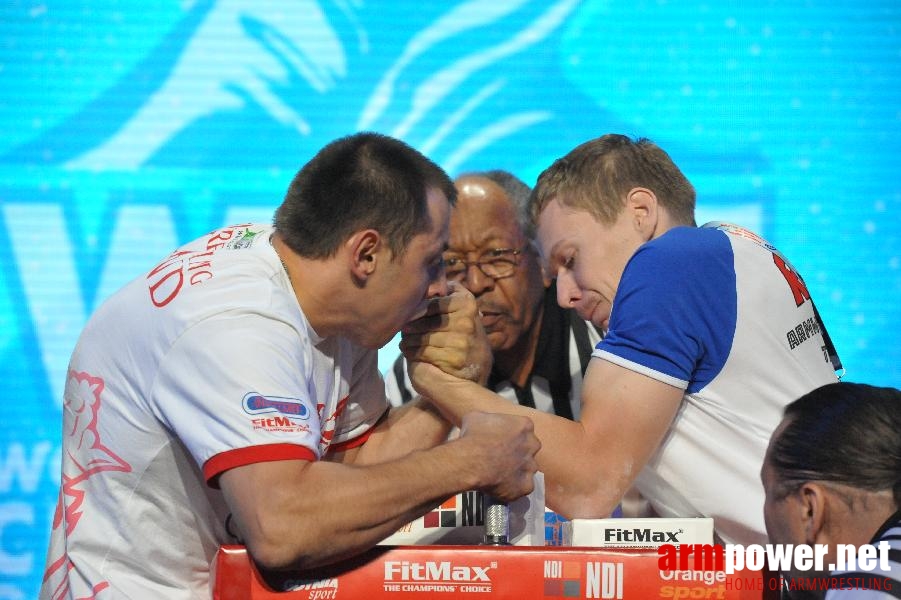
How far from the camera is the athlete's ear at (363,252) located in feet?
5.50

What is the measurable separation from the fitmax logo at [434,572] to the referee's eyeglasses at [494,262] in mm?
1672

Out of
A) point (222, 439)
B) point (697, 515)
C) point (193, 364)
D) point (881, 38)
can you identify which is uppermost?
point (881, 38)

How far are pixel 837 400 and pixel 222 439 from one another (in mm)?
897

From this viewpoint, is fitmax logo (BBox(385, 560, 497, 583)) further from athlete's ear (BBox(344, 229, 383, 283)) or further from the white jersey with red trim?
athlete's ear (BBox(344, 229, 383, 283))

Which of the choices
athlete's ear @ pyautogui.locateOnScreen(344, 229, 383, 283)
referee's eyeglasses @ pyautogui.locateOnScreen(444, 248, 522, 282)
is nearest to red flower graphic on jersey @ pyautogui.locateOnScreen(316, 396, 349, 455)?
athlete's ear @ pyautogui.locateOnScreen(344, 229, 383, 283)

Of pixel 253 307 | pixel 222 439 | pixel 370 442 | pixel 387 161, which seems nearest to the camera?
pixel 222 439

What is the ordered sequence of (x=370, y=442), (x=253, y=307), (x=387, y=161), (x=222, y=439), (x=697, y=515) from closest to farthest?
(x=222, y=439) < (x=253, y=307) < (x=387, y=161) < (x=697, y=515) < (x=370, y=442)

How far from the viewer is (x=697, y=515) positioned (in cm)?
184

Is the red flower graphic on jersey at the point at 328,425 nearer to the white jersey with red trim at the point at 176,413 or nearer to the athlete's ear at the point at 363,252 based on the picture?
the white jersey with red trim at the point at 176,413

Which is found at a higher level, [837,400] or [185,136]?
[185,136]

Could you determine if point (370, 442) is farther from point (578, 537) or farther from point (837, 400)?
point (837, 400)

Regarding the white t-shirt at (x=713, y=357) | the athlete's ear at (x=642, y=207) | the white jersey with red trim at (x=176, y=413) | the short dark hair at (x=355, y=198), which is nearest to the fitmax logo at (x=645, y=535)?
the white t-shirt at (x=713, y=357)

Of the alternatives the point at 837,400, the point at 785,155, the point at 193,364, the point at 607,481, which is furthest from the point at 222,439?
the point at 785,155

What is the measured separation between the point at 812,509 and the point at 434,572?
543 mm
